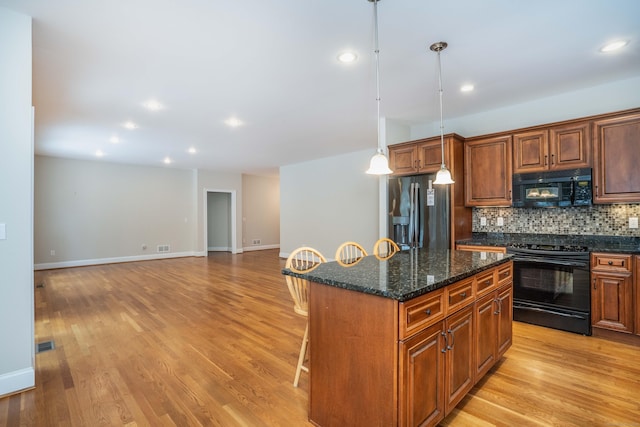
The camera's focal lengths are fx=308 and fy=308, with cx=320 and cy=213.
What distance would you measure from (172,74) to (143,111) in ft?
4.52

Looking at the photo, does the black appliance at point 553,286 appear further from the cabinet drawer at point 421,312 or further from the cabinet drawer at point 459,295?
the cabinet drawer at point 421,312

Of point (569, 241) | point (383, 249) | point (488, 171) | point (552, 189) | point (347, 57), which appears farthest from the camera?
point (383, 249)

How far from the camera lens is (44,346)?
297 cm

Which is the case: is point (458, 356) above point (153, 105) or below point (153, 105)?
below

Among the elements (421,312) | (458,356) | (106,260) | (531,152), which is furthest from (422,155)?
(106,260)

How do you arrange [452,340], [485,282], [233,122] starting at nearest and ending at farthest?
[452,340], [485,282], [233,122]

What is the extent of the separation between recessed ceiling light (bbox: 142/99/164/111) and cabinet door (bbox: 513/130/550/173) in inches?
174

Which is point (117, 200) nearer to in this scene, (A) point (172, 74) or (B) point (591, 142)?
(A) point (172, 74)

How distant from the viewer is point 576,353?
2.71m

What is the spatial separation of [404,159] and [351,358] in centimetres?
324

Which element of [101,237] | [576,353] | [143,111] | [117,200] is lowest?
[576,353]

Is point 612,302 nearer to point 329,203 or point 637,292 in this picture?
point 637,292

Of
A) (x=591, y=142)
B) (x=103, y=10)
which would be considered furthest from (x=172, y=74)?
(x=591, y=142)

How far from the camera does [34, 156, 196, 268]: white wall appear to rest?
7035 mm
